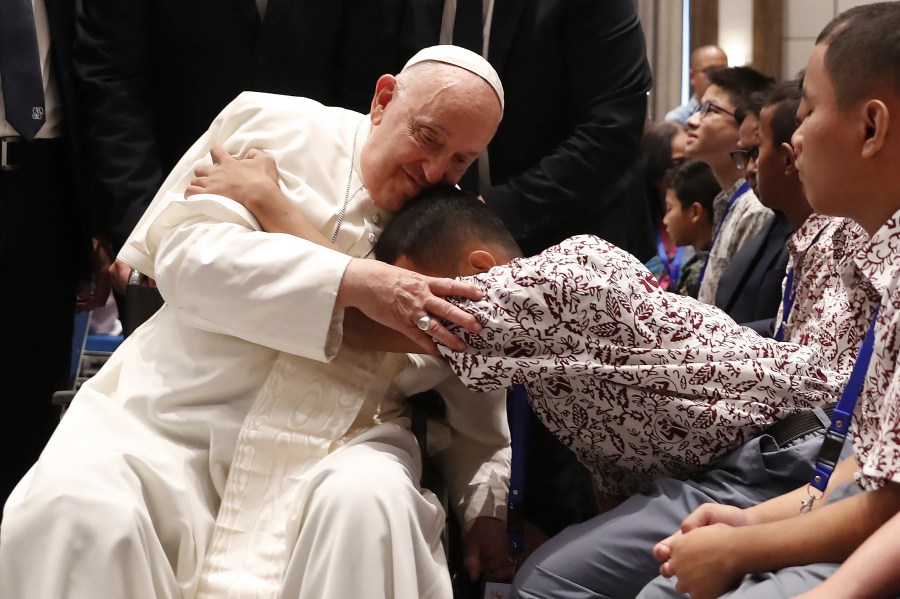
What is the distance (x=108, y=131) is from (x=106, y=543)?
1.57m

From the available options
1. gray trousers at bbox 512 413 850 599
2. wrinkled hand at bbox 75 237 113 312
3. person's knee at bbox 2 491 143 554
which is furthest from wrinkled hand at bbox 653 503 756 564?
wrinkled hand at bbox 75 237 113 312

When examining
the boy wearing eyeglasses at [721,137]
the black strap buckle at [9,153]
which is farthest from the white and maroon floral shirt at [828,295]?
the black strap buckle at [9,153]

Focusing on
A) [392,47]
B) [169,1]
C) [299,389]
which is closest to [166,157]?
[169,1]

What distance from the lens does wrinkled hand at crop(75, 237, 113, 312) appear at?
144 inches

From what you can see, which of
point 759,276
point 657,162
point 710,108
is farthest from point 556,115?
point 657,162

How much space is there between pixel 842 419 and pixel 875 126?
472 mm

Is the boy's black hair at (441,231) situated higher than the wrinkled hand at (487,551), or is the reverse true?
the boy's black hair at (441,231)

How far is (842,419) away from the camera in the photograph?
1852 millimetres

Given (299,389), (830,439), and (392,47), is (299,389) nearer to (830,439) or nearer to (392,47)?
(830,439)

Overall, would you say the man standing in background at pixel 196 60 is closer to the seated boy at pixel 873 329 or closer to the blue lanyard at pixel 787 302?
the blue lanyard at pixel 787 302

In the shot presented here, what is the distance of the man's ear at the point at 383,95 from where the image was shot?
259 cm

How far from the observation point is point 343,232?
2.55 metres

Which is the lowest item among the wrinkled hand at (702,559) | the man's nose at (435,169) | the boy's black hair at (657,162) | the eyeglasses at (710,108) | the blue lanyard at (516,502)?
the boy's black hair at (657,162)

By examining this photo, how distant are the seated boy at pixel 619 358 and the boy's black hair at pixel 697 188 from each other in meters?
3.08
